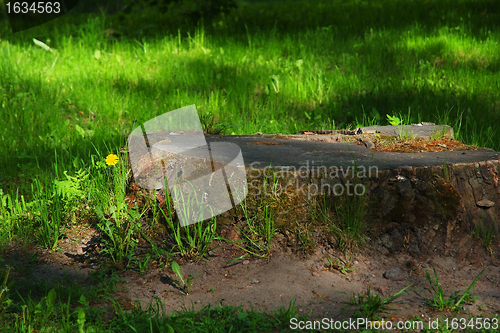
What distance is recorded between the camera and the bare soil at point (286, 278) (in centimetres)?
203

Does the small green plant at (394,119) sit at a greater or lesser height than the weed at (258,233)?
greater

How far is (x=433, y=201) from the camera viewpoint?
7.62 ft

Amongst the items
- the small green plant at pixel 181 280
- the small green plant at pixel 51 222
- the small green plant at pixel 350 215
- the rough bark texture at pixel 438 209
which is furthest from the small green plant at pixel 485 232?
the small green plant at pixel 51 222

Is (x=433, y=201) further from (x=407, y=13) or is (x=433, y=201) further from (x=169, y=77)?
(x=407, y=13)

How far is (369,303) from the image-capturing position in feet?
6.31

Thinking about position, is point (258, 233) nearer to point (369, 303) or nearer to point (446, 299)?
point (369, 303)

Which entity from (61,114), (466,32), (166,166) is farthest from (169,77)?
(466,32)

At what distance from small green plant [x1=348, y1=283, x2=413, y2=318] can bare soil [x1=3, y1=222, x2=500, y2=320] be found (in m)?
0.04

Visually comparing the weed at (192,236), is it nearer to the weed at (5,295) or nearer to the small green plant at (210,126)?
the weed at (5,295)

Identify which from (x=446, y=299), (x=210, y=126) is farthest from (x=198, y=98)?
(x=446, y=299)

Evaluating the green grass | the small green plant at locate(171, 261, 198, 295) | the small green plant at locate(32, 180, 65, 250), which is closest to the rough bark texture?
the green grass

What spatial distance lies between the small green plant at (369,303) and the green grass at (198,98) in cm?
36

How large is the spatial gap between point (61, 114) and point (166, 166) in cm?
236

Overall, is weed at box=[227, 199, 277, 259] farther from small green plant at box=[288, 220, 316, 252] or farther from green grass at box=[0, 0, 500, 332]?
small green plant at box=[288, 220, 316, 252]
